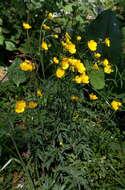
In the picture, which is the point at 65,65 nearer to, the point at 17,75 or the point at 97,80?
the point at 97,80

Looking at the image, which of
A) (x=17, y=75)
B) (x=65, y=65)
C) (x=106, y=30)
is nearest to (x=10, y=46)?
(x=17, y=75)

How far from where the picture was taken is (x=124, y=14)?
4.88 meters

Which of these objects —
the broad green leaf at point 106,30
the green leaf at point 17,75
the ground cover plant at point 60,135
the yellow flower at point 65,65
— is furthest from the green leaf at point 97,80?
the yellow flower at point 65,65

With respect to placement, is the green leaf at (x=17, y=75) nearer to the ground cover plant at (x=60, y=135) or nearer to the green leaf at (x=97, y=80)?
the ground cover plant at (x=60, y=135)

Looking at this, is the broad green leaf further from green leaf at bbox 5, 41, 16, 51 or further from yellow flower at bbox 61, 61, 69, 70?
yellow flower at bbox 61, 61, 69, 70

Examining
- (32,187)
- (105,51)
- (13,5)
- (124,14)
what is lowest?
(32,187)

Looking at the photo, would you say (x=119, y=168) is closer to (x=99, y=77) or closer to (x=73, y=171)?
(x=73, y=171)

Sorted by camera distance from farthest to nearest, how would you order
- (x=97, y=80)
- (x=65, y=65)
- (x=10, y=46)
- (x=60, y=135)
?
1. (x=10, y=46)
2. (x=97, y=80)
3. (x=60, y=135)
4. (x=65, y=65)

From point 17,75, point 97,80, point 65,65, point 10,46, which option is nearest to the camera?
point 65,65

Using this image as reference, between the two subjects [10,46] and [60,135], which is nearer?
[60,135]

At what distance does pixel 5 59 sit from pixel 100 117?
4.58 ft

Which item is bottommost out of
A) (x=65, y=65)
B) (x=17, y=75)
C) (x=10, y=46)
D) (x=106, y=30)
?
(x=65, y=65)

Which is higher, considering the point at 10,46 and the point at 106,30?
the point at 106,30

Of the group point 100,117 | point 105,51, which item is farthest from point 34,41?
point 100,117
